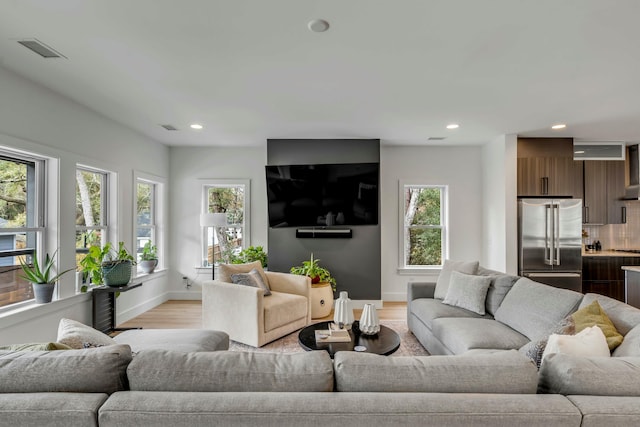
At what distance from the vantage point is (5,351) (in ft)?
4.54

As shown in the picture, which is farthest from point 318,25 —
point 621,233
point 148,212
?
point 621,233

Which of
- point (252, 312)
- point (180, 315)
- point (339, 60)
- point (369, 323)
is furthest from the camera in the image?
point (180, 315)

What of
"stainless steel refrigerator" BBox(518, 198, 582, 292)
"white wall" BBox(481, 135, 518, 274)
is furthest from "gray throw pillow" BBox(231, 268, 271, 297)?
"stainless steel refrigerator" BBox(518, 198, 582, 292)

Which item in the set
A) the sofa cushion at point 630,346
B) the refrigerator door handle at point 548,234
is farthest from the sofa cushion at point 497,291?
the refrigerator door handle at point 548,234

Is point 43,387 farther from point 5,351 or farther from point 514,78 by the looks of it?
point 514,78

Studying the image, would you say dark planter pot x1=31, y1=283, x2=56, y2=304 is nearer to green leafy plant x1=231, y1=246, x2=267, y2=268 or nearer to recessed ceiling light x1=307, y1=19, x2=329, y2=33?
green leafy plant x1=231, y1=246, x2=267, y2=268

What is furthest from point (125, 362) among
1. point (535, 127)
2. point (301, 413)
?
point (535, 127)

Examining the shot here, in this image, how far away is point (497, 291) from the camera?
318cm

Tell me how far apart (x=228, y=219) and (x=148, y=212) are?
3.96 ft

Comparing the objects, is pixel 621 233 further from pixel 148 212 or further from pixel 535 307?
pixel 148 212

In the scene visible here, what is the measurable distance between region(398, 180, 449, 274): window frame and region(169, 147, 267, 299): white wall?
2220 millimetres

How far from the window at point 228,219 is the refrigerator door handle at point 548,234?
4359 mm

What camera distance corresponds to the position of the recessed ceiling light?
202cm

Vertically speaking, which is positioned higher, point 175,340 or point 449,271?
point 449,271
